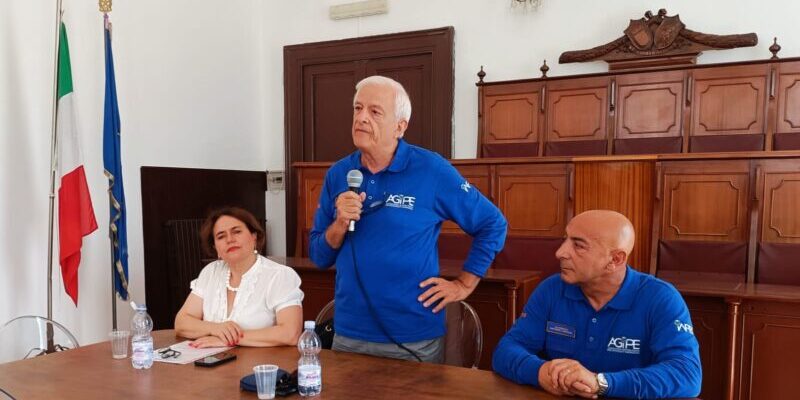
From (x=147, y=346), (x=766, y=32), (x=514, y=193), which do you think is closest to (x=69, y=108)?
(x=147, y=346)

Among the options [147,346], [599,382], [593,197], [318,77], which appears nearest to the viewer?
[599,382]

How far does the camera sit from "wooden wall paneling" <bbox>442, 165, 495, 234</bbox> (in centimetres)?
461

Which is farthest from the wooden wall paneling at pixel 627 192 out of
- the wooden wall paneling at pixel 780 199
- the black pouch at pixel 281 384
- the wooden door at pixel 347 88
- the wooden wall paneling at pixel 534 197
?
the black pouch at pixel 281 384

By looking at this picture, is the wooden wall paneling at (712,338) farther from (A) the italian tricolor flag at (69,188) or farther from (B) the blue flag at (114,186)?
(A) the italian tricolor flag at (69,188)

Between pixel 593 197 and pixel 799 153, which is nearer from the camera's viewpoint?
pixel 799 153

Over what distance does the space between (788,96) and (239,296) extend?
14.1ft

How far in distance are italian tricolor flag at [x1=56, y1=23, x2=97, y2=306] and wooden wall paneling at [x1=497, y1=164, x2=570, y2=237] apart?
2.95 metres

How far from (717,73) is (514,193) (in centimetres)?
185

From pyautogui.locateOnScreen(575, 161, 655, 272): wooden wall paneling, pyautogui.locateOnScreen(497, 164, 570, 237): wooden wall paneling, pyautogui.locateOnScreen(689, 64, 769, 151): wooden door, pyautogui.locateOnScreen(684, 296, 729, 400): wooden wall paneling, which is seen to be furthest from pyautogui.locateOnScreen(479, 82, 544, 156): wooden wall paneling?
pyautogui.locateOnScreen(684, 296, 729, 400): wooden wall paneling

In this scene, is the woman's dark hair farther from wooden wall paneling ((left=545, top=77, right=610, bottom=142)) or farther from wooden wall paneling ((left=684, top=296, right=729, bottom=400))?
wooden wall paneling ((left=545, top=77, right=610, bottom=142))

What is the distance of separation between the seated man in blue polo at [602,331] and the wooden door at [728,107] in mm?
3412

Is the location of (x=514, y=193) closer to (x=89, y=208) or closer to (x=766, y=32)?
(x=766, y=32)

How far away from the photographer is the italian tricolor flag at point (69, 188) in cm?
364

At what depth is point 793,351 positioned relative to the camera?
2959mm
